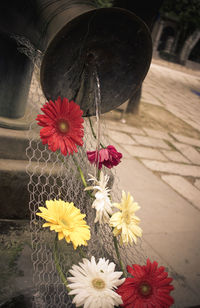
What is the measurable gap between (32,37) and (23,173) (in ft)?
2.14

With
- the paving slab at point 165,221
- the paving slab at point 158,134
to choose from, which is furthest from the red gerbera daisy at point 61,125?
the paving slab at point 158,134

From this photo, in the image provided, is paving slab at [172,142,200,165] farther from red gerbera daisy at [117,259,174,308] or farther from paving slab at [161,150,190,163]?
red gerbera daisy at [117,259,174,308]

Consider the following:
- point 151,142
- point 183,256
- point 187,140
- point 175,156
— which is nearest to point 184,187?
point 175,156

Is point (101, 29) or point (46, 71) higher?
point (101, 29)

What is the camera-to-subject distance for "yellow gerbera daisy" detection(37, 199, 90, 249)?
0.80 metres

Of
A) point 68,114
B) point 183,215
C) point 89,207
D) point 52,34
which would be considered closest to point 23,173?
point 89,207

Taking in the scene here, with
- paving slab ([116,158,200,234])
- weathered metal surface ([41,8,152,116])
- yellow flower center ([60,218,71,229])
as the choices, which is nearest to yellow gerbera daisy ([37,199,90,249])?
yellow flower center ([60,218,71,229])

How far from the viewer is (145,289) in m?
0.83

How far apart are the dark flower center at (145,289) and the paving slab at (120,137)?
9.04 feet

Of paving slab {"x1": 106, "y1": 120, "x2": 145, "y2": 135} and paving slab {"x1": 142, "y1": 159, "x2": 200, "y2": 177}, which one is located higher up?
paving slab {"x1": 106, "y1": 120, "x2": 145, "y2": 135}

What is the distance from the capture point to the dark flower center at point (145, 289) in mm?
820

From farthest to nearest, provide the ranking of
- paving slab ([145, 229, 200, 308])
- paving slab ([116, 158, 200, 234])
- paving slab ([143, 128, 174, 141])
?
paving slab ([143, 128, 174, 141]), paving slab ([116, 158, 200, 234]), paving slab ([145, 229, 200, 308])

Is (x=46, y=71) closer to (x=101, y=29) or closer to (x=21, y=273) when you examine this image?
(x=101, y=29)

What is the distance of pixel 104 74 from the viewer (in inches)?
40.1
